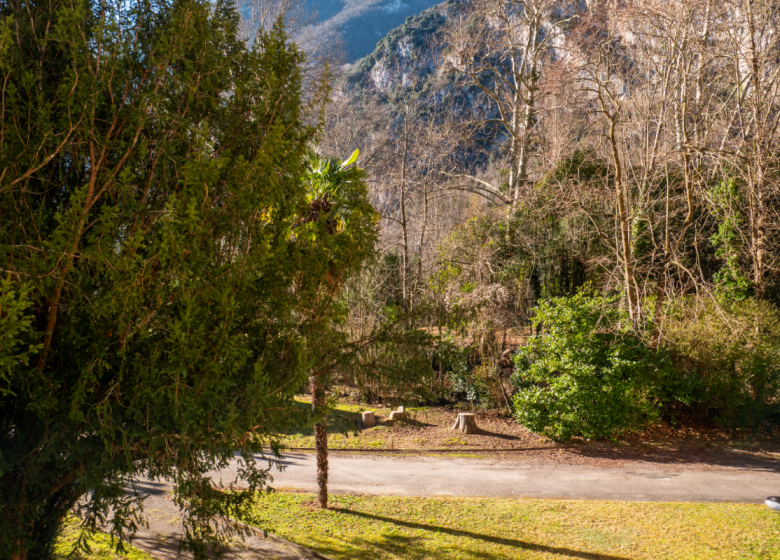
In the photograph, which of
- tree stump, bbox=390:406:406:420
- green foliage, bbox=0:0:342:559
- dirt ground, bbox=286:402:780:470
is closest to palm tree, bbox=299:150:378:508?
green foliage, bbox=0:0:342:559

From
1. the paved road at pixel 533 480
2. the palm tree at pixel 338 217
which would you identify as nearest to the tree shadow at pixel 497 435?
the paved road at pixel 533 480

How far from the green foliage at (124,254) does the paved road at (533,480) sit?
20.1 feet

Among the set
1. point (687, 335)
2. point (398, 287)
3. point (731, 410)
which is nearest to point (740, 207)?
point (687, 335)

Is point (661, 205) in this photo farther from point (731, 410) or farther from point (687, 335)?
point (731, 410)

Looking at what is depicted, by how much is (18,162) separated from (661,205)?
1630 centimetres

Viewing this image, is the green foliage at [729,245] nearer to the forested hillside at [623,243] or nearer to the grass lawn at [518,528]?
the forested hillside at [623,243]

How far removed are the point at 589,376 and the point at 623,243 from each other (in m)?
3.40

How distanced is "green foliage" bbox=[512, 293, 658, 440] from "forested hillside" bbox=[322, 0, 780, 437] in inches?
1.5

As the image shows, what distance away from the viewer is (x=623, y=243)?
12102 millimetres

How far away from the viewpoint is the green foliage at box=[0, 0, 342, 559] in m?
3.22

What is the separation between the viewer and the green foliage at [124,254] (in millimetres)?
3225

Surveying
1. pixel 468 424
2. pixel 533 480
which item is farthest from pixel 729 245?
pixel 533 480

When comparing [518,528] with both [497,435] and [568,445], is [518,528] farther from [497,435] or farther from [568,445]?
[497,435]

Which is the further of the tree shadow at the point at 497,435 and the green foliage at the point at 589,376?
the tree shadow at the point at 497,435
